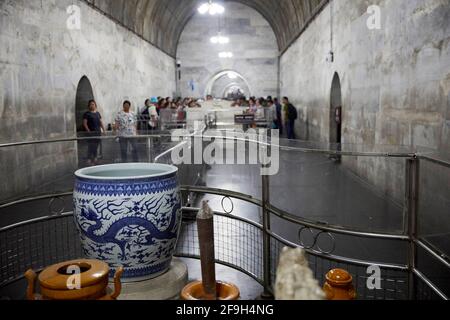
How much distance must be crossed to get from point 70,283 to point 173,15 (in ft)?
74.4

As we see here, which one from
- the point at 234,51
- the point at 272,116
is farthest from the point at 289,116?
the point at 234,51

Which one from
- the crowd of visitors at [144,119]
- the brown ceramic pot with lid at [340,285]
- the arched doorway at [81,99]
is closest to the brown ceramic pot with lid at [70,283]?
the brown ceramic pot with lid at [340,285]

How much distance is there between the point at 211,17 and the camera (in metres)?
27.0

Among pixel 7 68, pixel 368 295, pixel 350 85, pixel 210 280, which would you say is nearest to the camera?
Answer: pixel 210 280

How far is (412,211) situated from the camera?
2.98 metres

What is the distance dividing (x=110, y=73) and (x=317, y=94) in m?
6.53

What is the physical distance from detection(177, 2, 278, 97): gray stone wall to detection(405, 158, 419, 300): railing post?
82.0ft

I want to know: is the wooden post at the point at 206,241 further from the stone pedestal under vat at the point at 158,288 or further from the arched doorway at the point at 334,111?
the arched doorway at the point at 334,111

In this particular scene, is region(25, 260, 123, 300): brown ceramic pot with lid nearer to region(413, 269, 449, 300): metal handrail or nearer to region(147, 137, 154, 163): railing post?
region(413, 269, 449, 300): metal handrail

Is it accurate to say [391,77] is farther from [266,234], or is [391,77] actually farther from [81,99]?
[81,99]

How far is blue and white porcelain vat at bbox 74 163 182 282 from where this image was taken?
122 inches

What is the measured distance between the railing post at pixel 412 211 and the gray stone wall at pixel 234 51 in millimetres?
24993
